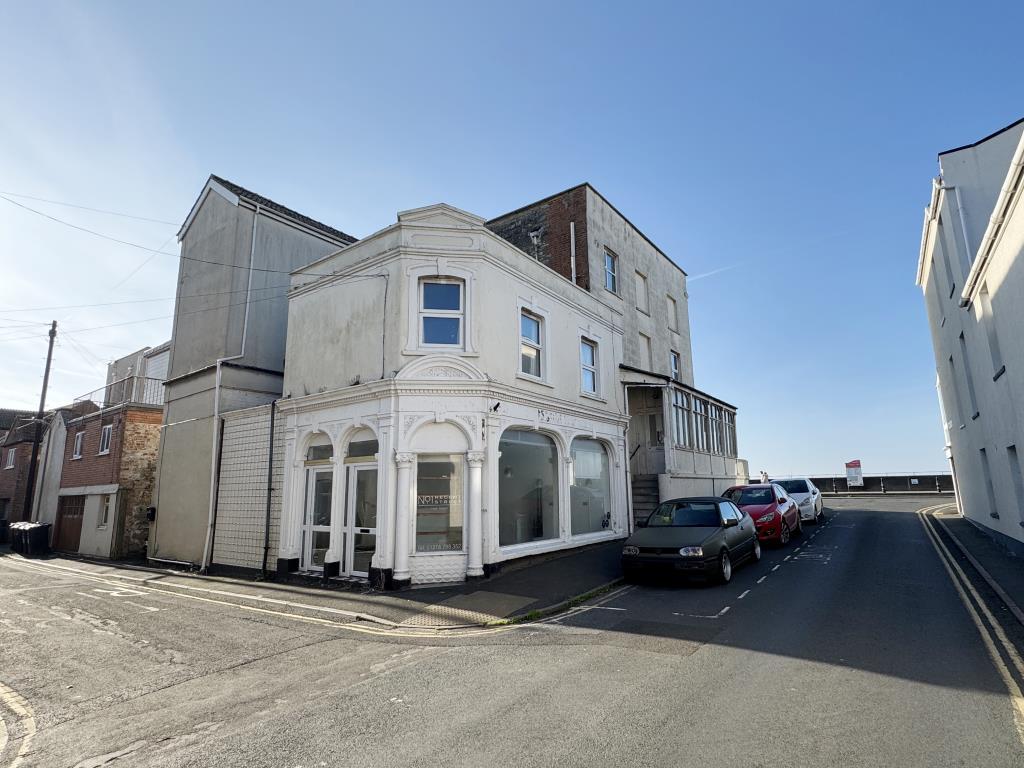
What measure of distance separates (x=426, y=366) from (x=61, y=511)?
901 inches

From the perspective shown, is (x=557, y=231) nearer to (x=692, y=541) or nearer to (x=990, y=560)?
(x=692, y=541)

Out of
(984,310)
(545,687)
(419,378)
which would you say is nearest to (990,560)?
(984,310)

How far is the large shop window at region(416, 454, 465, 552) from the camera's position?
11391mm

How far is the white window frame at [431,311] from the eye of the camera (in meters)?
12.1

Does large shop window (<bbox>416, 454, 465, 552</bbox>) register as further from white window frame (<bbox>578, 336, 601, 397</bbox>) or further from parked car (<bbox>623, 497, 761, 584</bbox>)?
white window frame (<bbox>578, 336, 601, 397</bbox>)

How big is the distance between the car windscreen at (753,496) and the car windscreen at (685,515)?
5058 millimetres

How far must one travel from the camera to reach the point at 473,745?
427 centimetres

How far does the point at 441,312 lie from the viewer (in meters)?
12.4

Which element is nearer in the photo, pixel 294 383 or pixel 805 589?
pixel 805 589

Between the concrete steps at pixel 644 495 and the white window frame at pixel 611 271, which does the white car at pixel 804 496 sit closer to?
the concrete steps at pixel 644 495

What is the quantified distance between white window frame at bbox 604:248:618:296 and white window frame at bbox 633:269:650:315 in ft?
5.39

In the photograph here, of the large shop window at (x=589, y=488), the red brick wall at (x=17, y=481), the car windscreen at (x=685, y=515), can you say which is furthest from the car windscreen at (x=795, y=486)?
the red brick wall at (x=17, y=481)

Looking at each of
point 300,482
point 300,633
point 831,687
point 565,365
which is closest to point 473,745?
point 831,687

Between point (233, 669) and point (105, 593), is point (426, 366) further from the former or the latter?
point (105, 593)
